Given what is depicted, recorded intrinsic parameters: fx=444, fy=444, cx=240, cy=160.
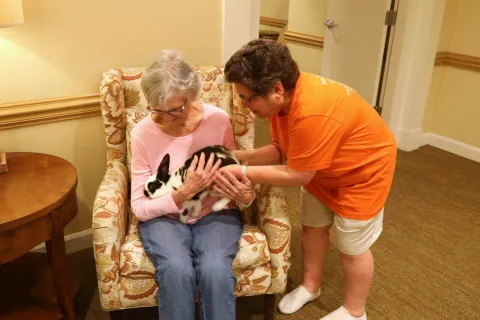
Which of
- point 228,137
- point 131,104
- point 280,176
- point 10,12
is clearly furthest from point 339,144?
point 10,12

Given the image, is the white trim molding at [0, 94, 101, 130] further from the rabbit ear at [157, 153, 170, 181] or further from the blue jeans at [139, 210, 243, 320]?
the blue jeans at [139, 210, 243, 320]

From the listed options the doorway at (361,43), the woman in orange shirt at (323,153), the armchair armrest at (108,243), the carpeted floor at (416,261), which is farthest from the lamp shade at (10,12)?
the doorway at (361,43)

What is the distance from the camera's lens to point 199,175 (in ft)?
5.03

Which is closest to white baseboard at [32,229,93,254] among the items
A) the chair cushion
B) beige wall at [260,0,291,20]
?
the chair cushion

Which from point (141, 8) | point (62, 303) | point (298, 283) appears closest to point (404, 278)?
point (298, 283)

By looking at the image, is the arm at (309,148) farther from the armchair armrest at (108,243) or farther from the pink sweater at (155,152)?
the armchair armrest at (108,243)

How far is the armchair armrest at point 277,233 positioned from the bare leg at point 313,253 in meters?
0.28

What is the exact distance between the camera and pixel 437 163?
341 cm

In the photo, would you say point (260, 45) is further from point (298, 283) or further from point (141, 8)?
point (298, 283)

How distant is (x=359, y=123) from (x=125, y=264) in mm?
923

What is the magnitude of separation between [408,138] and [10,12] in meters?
3.01

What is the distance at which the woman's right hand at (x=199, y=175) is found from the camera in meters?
1.54

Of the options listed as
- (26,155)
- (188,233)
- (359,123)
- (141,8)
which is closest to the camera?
(359,123)

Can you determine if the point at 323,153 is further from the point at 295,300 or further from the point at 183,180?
the point at 295,300
